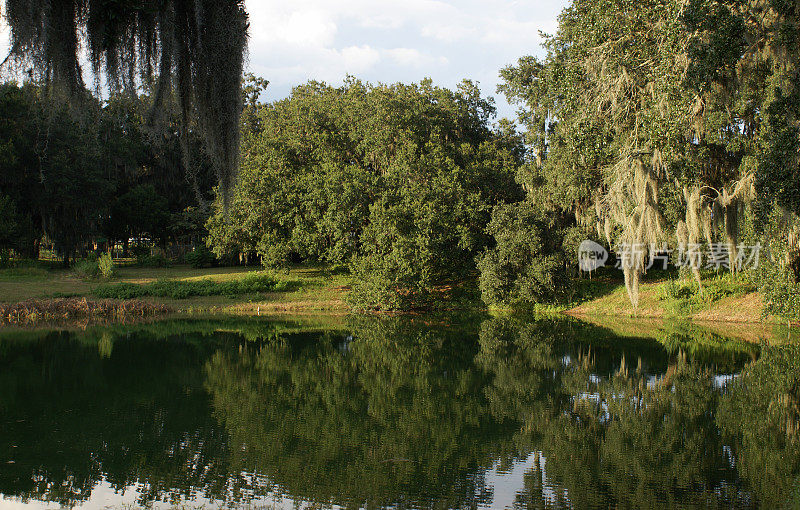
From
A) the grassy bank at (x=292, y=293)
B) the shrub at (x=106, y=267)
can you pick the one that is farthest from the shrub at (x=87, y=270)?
the grassy bank at (x=292, y=293)

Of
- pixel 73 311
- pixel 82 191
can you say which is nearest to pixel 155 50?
pixel 73 311

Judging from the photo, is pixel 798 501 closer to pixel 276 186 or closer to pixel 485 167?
pixel 485 167

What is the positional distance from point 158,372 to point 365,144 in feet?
58.2

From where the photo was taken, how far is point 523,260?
24938 mm

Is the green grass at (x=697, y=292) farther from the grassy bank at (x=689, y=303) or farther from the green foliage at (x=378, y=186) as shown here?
the green foliage at (x=378, y=186)

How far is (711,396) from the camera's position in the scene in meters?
9.93

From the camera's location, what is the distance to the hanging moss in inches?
202

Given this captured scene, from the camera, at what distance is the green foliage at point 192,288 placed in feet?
83.5

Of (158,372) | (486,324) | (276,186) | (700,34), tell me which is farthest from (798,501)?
(276,186)
